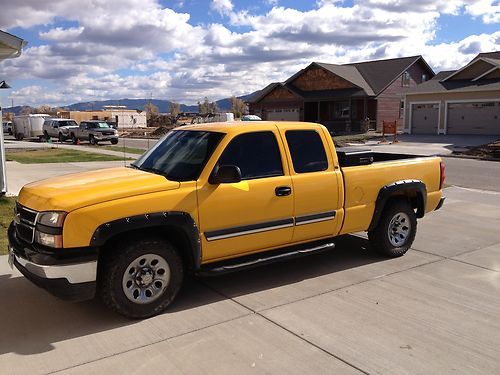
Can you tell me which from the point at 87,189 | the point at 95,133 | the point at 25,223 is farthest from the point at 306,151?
the point at 95,133

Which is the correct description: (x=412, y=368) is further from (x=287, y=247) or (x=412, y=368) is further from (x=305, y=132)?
(x=305, y=132)

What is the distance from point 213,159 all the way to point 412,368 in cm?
253

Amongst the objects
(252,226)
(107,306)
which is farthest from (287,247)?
(107,306)

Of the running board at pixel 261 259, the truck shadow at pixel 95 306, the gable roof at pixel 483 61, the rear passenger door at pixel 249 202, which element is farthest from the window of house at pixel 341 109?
the rear passenger door at pixel 249 202

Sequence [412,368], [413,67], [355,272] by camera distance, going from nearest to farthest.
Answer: [412,368]
[355,272]
[413,67]

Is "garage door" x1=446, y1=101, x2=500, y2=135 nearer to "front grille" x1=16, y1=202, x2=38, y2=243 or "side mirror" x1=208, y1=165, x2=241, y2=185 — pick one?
"side mirror" x1=208, y1=165, x2=241, y2=185

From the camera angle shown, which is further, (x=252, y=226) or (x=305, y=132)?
(x=305, y=132)

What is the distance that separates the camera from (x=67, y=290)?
4082mm

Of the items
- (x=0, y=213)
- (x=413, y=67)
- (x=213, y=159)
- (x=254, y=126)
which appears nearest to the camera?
(x=213, y=159)

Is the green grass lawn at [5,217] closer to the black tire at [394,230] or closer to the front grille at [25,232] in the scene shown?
the front grille at [25,232]

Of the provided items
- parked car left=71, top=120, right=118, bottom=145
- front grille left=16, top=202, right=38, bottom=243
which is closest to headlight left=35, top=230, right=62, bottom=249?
front grille left=16, top=202, right=38, bottom=243

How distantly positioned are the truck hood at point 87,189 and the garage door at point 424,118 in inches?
1500

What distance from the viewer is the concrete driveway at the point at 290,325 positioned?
368 centimetres

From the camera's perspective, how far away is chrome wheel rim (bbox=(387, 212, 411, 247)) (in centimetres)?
633
